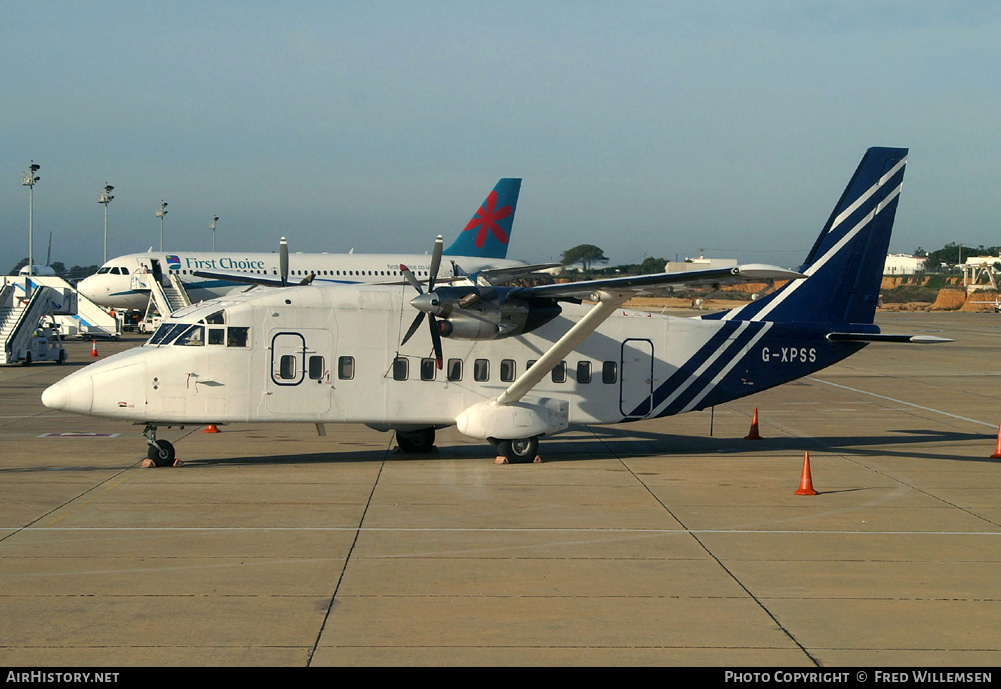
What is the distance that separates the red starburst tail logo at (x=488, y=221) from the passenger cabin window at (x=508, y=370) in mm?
34250

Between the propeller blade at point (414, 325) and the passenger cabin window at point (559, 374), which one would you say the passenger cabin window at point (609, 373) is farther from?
the propeller blade at point (414, 325)

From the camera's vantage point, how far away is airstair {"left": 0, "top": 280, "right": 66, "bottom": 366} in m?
38.5

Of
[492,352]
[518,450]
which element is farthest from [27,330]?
[518,450]

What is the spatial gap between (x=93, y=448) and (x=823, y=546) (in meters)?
14.2

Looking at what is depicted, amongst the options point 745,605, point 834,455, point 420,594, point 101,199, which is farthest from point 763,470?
point 101,199

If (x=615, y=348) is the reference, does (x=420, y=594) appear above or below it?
below

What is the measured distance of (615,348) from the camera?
19.2m

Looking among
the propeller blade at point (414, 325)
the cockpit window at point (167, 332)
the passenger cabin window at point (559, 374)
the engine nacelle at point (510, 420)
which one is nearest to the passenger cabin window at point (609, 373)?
the passenger cabin window at point (559, 374)

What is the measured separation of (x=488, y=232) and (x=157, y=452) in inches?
1448

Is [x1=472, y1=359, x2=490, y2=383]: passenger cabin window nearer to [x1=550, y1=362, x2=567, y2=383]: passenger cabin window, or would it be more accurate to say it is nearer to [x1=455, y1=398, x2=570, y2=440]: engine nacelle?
[x1=455, y1=398, x2=570, y2=440]: engine nacelle

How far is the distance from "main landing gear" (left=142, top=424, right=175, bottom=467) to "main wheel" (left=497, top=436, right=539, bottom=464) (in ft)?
19.5

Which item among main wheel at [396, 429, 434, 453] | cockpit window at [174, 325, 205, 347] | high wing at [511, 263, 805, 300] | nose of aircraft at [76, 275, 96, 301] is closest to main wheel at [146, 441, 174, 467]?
cockpit window at [174, 325, 205, 347]

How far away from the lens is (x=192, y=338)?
17406 mm
